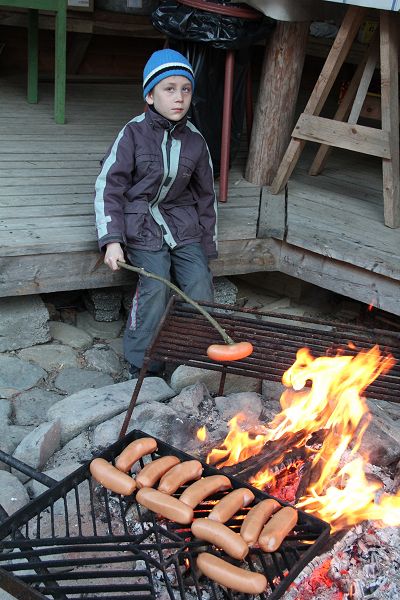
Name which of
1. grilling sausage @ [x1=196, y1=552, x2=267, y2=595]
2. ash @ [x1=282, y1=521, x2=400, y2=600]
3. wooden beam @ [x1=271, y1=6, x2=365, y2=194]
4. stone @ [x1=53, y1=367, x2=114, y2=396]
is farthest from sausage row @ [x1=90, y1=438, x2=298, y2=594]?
wooden beam @ [x1=271, y1=6, x2=365, y2=194]

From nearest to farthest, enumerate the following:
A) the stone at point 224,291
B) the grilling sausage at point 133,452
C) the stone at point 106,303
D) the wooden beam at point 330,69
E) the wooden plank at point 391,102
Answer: the grilling sausage at point 133,452 < the wooden plank at point 391,102 < the wooden beam at point 330,69 < the stone at point 106,303 < the stone at point 224,291

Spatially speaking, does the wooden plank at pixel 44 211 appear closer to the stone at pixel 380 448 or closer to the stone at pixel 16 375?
the stone at pixel 16 375

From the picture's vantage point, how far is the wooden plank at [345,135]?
4.05 m

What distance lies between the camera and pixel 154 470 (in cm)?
229

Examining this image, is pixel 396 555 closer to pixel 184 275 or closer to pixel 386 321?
pixel 184 275

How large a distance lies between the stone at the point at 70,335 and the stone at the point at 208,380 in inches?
29.7

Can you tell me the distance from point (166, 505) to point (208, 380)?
1.30 metres

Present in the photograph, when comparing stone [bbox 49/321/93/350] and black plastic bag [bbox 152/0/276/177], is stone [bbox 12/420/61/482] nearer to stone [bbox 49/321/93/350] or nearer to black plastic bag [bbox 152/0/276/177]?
stone [bbox 49/321/93/350]

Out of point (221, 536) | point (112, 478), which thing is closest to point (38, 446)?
point (112, 478)

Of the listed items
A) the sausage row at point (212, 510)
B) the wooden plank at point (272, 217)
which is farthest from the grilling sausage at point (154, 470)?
the wooden plank at point (272, 217)

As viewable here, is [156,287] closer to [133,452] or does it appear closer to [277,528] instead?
[133,452]

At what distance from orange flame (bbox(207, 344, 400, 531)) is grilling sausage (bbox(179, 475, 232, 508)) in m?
0.33

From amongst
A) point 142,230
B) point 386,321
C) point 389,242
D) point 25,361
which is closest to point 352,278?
point 389,242

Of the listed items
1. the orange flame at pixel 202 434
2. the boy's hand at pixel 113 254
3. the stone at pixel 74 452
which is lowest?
the stone at pixel 74 452
